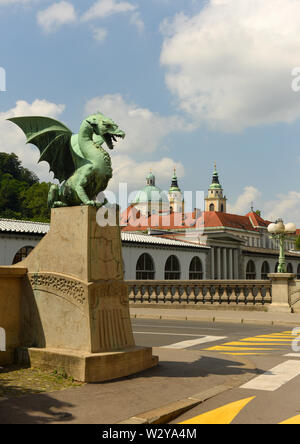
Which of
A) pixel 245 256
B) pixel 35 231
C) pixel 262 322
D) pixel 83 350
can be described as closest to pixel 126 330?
pixel 83 350

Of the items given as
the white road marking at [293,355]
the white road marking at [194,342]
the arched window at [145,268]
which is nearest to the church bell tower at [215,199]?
the arched window at [145,268]

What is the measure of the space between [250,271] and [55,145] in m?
81.7

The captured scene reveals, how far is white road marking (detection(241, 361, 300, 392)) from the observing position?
7.67 metres

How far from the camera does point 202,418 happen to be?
5.95 m

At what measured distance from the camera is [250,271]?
88.2m

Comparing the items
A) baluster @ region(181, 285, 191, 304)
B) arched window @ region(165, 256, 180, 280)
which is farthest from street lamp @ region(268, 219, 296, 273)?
arched window @ region(165, 256, 180, 280)

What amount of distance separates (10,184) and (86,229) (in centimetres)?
8615

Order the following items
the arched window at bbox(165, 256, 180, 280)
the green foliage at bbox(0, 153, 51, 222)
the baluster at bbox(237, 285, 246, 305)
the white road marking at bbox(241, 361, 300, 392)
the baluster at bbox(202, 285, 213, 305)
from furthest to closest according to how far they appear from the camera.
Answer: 1. the green foliage at bbox(0, 153, 51, 222)
2. the arched window at bbox(165, 256, 180, 280)
3. the baluster at bbox(202, 285, 213, 305)
4. the baluster at bbox(237, 285, 246, 305)
5. the white road marking at bbox(241, 361, 300, 392)

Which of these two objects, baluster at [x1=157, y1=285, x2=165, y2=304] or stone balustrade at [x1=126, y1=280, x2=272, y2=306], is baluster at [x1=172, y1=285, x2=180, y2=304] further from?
baluster at [x1=157, y1=285, x2=165, y2=304]

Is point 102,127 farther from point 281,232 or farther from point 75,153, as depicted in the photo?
point 281,232

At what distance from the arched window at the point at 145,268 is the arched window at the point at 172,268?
313cm

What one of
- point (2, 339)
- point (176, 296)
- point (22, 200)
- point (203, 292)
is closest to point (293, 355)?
point (2, 339)

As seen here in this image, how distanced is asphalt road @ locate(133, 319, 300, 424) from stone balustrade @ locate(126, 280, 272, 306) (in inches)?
161

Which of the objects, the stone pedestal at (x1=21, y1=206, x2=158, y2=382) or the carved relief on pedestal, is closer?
the stone pedestal at (x1=21, y1=206, x2=158, y2=382)
